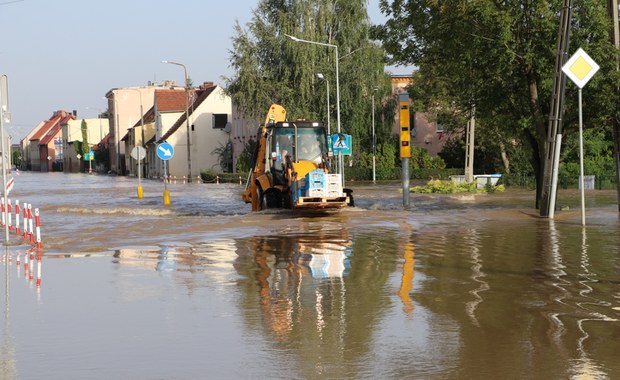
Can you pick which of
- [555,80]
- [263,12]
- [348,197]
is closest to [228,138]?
[263,12]

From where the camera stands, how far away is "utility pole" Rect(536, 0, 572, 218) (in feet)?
77.3

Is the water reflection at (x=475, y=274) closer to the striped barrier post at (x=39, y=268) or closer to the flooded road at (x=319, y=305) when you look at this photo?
the flooded road at (x=319, y=305)

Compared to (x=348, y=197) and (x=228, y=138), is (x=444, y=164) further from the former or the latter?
(x=348, y=197)

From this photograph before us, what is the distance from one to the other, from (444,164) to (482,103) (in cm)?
4293

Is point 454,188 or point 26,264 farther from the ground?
point 454,188

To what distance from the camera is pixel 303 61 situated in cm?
6384

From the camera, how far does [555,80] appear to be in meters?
24.0

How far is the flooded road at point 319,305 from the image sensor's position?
27.2 feet

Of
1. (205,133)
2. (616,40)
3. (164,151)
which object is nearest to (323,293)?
(616,40)

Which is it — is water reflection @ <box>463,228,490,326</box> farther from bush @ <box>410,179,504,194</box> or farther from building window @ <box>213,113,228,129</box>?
building window @ <box>213,113,228,129</box>

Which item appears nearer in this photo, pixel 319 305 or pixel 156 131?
pixel 319 305

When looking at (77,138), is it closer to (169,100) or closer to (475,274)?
(169,100)

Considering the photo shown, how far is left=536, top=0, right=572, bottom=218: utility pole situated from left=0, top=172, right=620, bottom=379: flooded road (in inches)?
89.1

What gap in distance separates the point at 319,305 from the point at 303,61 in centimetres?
5335
